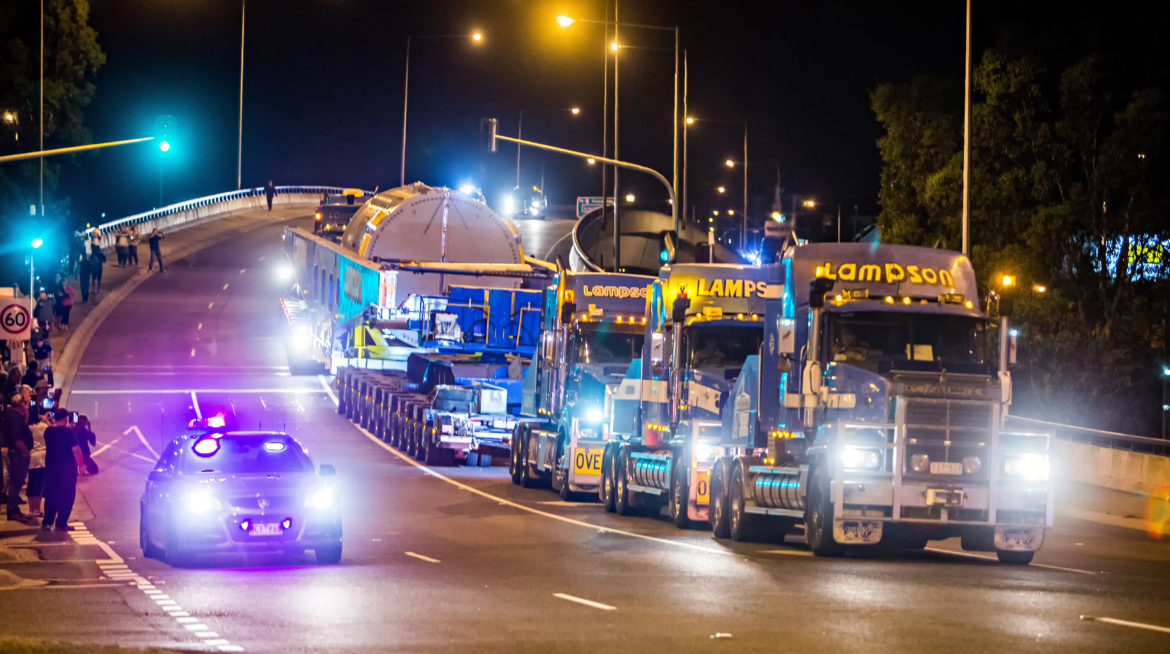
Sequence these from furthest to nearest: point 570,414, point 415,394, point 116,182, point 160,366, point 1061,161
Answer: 1. point 116,182
2. point 160,366
3. point 1061,161
4. point 415,394
5. point 570,414

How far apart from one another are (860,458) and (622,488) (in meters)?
7.34

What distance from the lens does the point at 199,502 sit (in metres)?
17.2

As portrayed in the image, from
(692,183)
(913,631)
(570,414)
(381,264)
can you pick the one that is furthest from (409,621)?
(692,183)

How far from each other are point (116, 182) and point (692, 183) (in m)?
42.5

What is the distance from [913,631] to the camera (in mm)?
12922

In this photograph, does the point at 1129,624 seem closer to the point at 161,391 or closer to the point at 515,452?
the point at 515,452

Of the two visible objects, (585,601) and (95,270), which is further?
(95,270)

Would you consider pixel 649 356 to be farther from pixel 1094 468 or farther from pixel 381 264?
pixel 381 264

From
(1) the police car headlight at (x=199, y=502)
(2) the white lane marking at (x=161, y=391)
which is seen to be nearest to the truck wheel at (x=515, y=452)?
(1) the police car headlight at (x=199, y=502)

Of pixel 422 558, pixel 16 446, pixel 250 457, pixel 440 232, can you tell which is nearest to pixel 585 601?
pixel 422 558

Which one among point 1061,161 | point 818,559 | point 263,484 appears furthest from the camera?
point 1061,161

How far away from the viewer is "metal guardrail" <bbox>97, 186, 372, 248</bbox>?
85.9 m

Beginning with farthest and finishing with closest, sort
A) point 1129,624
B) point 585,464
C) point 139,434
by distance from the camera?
point 139,434
point 585,464
point 1129,624

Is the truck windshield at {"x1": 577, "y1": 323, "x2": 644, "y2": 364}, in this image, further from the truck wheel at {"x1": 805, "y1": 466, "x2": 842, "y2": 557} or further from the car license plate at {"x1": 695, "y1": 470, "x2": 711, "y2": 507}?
the truck wheel at {"x1": 805, "y1": 466, "x2": 842, "y2": 557}
